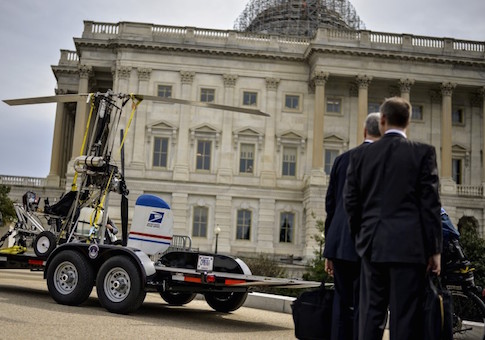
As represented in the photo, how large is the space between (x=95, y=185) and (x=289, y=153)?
35.0 metres

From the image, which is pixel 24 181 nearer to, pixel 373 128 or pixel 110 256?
pixel 110 256

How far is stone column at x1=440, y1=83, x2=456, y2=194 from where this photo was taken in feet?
148

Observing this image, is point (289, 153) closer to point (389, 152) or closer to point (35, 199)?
point (35, 199)

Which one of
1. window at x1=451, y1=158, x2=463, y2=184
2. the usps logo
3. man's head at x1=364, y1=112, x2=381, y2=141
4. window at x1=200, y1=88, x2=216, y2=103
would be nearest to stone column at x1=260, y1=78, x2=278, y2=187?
window at x1=200, y1=88, x2=216, y2=103

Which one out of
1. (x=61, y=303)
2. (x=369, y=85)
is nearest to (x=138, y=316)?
(x=61, y=303)

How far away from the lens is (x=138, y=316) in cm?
1023

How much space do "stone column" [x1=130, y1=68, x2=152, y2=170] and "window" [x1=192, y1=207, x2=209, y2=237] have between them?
5.38 meters

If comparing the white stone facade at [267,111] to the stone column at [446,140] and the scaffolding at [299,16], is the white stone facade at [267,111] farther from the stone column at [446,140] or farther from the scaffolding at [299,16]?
the scaffolding at [299,16]

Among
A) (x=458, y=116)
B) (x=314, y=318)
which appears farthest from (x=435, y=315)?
(x=458, y=116)

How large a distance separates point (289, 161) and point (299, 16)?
18926mm

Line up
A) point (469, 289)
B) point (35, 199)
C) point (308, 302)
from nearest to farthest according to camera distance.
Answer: point (308, 302)
point (469, 289)
point (35, 199)

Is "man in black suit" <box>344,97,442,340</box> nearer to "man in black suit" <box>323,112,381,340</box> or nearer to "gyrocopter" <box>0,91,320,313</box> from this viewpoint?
"man in black suit" <box>323,112,381,340</box>

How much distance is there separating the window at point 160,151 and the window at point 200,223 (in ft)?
14.2

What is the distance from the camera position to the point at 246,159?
46.8 metres
